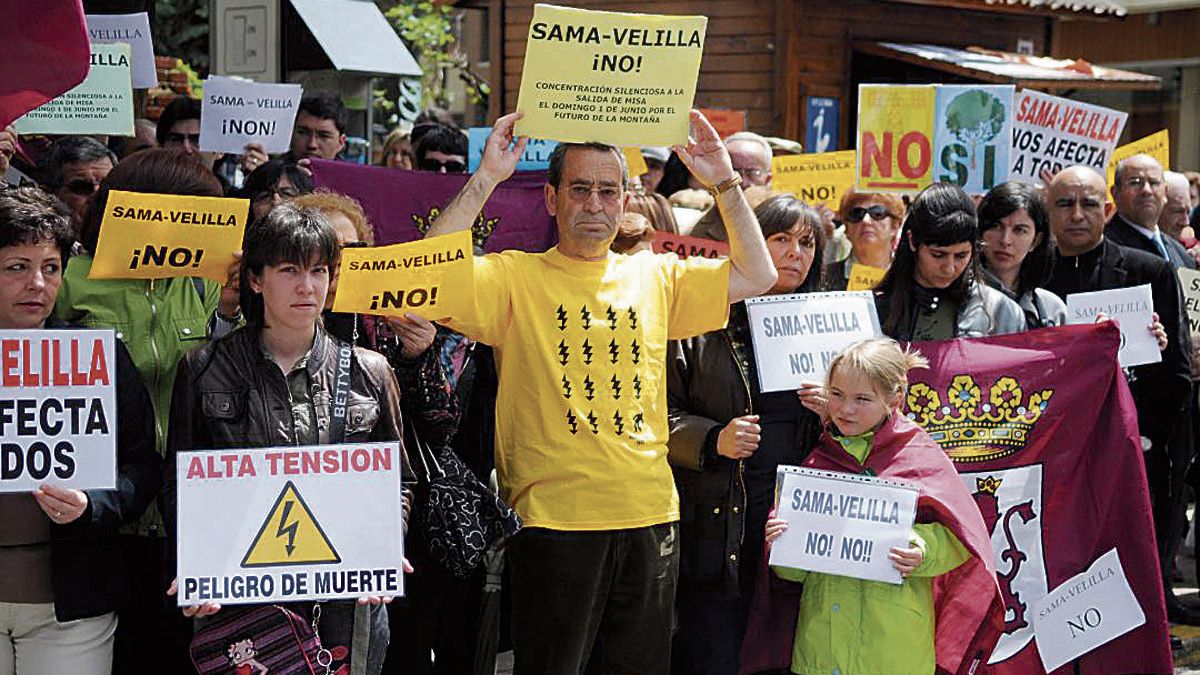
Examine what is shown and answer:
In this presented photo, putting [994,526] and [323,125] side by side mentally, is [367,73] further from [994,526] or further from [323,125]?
[994,526]

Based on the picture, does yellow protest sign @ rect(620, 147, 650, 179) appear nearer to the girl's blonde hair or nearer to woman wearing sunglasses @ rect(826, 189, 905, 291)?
woman wearing sunglasses @ rect(826, 189, 905, 291)

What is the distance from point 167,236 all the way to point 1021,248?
3225 millimetres

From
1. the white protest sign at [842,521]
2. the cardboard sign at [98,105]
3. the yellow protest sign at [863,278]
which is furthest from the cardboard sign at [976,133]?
the cardboard sign at [98,105]

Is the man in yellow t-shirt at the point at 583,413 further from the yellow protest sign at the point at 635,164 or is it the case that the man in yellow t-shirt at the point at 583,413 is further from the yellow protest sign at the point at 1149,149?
the yellow protest sign at the point at 1149,149

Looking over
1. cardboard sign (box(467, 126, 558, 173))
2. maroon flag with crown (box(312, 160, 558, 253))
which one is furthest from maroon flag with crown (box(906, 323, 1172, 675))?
cardboard sign (box(467, 126, 558, 173))

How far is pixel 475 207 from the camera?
14.8 ft

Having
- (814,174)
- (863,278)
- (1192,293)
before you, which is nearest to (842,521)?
(863,278)

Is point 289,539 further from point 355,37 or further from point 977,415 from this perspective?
point 355,37

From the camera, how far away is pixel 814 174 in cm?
825

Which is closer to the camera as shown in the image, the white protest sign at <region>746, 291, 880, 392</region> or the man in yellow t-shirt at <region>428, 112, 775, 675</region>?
the man in yellow t-shirt at <region>428, 112, 775, 675</region>

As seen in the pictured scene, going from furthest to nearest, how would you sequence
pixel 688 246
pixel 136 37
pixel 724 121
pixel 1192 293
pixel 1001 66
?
1. pixel 1001 66
2. pixel 724 121
3. pixel 136 37
4. pixel 1192 293
5. pixel 688 246

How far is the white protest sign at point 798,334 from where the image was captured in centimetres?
495

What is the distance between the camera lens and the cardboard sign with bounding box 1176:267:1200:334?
7113mm

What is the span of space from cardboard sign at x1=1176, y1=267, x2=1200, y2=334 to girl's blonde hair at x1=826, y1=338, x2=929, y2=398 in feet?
9.85
